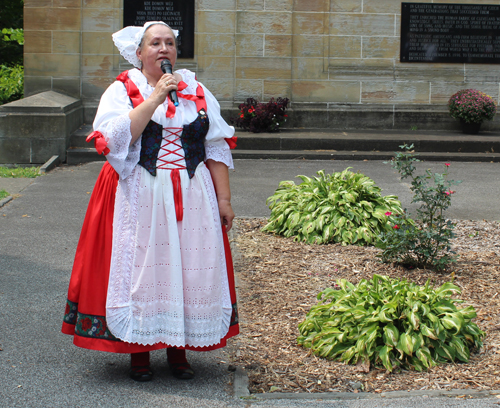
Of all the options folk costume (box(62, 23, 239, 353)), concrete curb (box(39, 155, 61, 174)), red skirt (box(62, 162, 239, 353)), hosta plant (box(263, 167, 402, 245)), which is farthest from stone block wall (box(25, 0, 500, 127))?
red skirt (box(62, 162, 239, 353))

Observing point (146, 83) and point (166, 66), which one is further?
point (146, 83)

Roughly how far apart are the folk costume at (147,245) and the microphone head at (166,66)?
7.5 inches

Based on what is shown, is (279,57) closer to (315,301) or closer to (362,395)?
(315,301)

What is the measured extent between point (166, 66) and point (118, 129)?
410mm

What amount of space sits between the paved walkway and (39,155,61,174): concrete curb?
125cm

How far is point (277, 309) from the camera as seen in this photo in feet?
15.9

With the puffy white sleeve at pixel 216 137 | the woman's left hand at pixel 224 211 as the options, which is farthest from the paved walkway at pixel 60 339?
the puffy white sleeve at pixel 216 137

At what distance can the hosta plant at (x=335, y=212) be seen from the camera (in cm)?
650

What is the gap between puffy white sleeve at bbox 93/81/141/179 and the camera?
340 centimetres

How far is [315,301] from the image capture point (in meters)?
4.97

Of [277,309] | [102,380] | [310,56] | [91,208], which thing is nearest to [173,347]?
[102,380]

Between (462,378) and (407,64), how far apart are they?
11.4 metres

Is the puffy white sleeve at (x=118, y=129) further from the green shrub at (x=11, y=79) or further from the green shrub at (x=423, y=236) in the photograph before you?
the green shrub at (x=11, y=79)

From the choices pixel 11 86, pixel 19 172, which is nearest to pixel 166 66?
pixel 19 172
